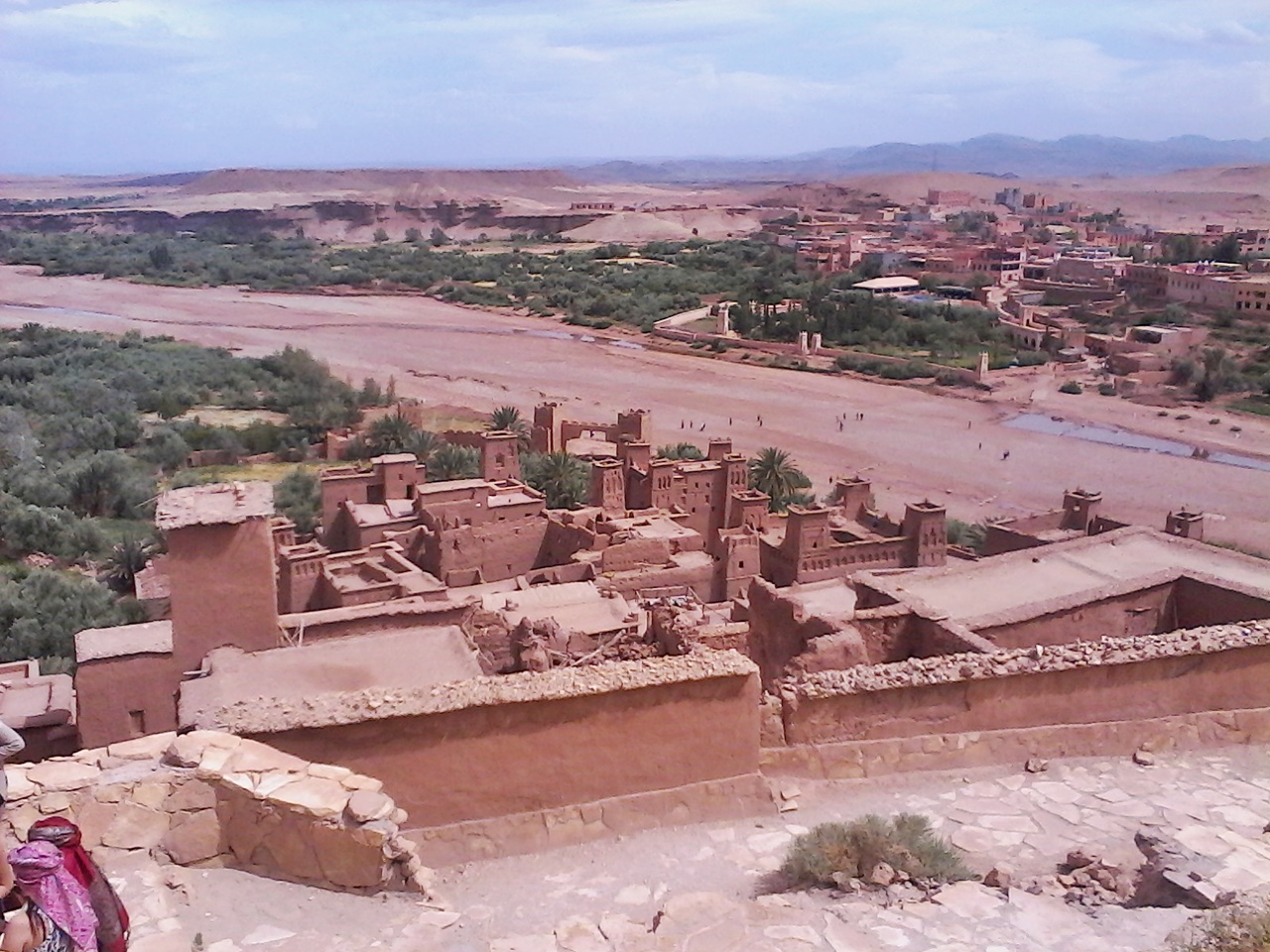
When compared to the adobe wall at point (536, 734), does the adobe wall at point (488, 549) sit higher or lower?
lower

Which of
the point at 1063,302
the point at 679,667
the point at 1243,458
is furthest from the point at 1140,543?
the point at 1063,302

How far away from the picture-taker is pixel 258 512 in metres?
9.59

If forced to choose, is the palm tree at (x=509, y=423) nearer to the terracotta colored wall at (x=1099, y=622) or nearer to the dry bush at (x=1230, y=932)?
the terracotta colored wall at (x=1099, y=622)

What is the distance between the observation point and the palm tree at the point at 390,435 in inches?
1278

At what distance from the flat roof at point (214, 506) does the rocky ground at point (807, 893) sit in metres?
4.07

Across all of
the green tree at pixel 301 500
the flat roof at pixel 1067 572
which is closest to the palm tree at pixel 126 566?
the green tree at pixel 301 500

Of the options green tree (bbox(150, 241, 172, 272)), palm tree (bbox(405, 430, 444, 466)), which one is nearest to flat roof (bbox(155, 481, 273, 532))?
palm tree (bbox(405, 430, 444, 466))

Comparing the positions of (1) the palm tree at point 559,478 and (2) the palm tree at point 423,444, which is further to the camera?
(2) the palm tree at point 423,444

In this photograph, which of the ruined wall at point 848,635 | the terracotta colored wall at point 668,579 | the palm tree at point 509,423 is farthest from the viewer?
the palm tree at point 509,423

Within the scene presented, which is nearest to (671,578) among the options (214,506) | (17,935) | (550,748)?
(214,506)

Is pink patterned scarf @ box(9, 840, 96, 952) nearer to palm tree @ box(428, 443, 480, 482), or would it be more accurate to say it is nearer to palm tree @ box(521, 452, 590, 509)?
palm tree @ box(521, 452, 590, 509)

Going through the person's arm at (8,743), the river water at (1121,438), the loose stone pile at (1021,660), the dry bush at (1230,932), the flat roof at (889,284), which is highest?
the person's arm at (8,743)

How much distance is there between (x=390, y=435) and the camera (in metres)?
33.2

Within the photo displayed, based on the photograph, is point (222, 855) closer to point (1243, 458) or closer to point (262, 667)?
point (262, 667)
